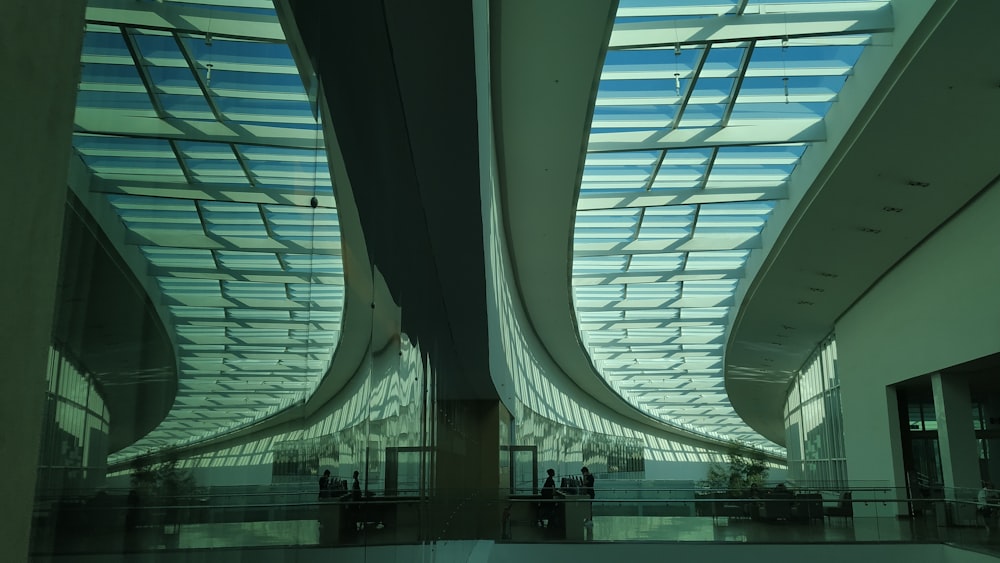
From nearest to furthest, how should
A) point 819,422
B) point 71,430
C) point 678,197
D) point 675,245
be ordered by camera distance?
point 71,430 < point 678,197 < point 675,245 < point 819,422

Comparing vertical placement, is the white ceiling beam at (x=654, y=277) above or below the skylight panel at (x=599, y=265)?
below

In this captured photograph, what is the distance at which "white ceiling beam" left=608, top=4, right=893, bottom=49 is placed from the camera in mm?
10164

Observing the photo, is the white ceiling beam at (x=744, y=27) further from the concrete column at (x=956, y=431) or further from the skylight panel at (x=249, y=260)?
the concrete column at (x=956, y=431)

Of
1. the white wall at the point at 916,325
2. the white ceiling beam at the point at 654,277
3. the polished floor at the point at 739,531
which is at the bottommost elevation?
the polished floor at the point at 739,531

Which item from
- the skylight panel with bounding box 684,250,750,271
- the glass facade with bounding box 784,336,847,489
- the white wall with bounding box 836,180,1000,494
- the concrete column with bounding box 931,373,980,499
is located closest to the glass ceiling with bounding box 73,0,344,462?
the white wall with bounding box 836,180,1000,494

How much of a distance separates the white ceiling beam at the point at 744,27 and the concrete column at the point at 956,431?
1023cm

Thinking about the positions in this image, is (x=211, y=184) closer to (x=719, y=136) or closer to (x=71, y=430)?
(x=71, y=430)

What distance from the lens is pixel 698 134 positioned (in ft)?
44.0

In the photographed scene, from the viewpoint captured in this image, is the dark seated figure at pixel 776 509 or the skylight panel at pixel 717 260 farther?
the skylight panel at pixel 717 260

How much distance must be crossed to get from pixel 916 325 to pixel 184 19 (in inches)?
777

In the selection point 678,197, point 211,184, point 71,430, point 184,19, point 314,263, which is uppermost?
point 678,197

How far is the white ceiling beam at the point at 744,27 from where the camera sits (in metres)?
10.2

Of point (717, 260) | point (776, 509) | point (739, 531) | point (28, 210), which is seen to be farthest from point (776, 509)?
point (28, 210)

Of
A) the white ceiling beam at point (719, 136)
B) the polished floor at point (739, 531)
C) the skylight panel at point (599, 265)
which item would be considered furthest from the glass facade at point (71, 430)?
the skylight panel at point (599, 265)
